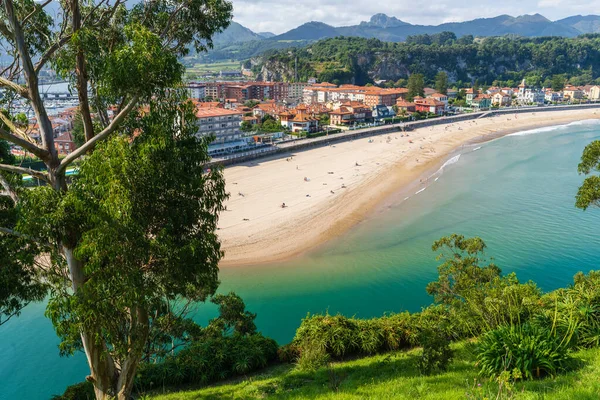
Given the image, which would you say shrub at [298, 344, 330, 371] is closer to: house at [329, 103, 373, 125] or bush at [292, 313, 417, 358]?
bush at [292, 313, 417, 358]

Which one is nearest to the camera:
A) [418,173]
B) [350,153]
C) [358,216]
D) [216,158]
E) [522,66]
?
[358,216]

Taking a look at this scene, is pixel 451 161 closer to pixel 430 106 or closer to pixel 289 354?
pixel 430 106

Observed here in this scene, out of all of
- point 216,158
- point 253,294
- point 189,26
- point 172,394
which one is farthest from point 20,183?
point 216,158

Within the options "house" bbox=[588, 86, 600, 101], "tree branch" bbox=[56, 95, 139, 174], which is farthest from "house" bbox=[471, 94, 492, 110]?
"tree branch" bbox=[56, 95, 139, 174]

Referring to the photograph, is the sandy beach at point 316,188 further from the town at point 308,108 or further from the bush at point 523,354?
the bush at point 523,354

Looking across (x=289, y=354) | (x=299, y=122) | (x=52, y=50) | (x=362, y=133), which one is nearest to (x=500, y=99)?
(x=362, y=133)

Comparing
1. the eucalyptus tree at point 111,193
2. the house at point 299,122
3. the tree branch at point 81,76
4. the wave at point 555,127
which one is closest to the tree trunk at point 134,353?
the eucalyptus tree at point 111,193

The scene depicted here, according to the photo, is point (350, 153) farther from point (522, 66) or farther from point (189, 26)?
point (522, 66)
